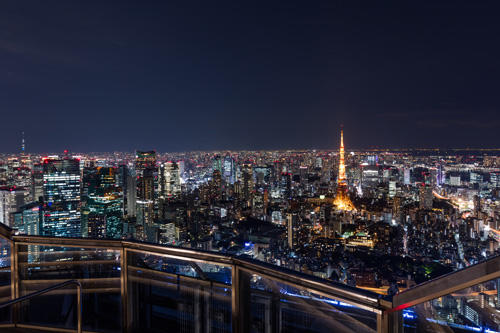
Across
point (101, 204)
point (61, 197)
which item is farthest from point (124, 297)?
point (101, 204)

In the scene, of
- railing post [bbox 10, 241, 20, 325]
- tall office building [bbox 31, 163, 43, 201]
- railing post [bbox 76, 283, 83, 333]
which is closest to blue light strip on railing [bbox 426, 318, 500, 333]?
railing post [bbox 76, 283, 83, 333]

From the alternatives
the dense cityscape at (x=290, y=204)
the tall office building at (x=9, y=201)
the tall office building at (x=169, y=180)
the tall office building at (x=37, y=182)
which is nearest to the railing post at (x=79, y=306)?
the dense cityscape at (x=290, y=204)

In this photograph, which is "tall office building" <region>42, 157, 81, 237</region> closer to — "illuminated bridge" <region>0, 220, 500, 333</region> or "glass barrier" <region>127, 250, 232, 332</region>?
"illuminated bridge" <region>0, 220, 500, 333</region>

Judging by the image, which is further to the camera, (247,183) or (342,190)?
(247,183)

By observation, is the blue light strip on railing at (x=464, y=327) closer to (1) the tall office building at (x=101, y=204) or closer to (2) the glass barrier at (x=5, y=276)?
(2) the glass barrier at (x=5, y=276)

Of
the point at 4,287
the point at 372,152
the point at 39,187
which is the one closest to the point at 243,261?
the point at 4,287

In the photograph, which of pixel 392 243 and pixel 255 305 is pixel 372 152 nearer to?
pixel 392 243

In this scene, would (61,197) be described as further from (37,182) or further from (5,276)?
(5,276)
